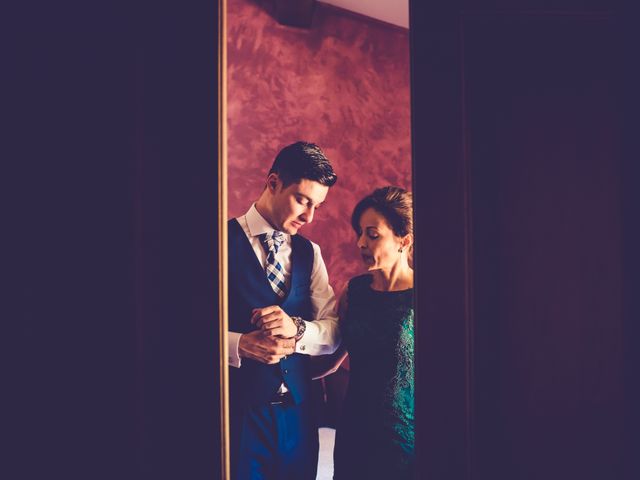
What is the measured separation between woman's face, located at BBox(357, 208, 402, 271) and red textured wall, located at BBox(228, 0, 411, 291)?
1976 mm

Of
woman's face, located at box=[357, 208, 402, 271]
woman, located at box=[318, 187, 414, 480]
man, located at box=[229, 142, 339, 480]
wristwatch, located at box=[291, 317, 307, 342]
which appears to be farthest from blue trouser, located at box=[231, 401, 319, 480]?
woman's face, located at box=[357, 208, 402, 271]

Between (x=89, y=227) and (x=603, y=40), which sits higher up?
(x=603, y=40)

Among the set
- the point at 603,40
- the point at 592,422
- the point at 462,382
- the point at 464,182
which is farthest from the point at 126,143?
the point at 592,422

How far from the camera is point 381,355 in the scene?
73.4 inches

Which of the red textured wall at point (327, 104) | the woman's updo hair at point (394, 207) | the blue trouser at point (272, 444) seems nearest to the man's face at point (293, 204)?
the woman's updo hair at point (394, 207)

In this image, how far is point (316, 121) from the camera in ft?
13.3

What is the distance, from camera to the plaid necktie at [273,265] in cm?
200

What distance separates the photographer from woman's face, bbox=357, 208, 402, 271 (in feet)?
6.51

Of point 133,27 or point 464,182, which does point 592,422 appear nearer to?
point 464,182

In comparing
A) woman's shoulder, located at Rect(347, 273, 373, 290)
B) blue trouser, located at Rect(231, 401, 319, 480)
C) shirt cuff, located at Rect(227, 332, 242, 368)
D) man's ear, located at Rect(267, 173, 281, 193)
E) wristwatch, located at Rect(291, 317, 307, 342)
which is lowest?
blue trouser, located at Rect(231, 401, 319, 480)

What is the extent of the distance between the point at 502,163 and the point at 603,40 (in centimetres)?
41

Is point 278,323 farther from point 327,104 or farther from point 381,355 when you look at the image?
point 327,104

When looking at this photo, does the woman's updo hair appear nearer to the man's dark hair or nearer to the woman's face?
the woman's face

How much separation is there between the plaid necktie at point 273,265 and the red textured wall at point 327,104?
1846 mm
